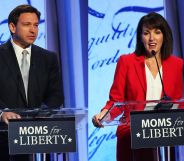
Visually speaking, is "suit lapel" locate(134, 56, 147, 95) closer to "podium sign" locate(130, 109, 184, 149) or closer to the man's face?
"podium sign" locate(130, 109, 184, 149)

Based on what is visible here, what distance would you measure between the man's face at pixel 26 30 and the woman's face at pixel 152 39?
627 millimetres

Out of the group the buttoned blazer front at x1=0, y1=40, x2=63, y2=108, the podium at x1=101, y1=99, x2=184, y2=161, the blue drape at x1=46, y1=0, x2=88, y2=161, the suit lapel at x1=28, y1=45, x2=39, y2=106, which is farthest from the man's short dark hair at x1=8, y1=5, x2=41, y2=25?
the blue drape at x1=46, y1=0, x2=88, y2=161

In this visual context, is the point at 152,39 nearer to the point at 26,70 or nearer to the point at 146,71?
the point at 146,71

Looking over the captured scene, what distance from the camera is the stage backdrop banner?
16.2 feet

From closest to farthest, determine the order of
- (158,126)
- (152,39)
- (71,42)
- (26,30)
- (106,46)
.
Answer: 1. (158,126)
2. (152,39)
3. (26,30)
4. (106,46)
5. (71,42)

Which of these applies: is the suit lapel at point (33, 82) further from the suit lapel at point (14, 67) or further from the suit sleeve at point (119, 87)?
the suit sleeve at point (119, 87)

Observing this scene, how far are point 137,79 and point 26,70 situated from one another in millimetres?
615

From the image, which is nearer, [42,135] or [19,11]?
[42,135]

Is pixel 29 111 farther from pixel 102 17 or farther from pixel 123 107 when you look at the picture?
pixel 102 17

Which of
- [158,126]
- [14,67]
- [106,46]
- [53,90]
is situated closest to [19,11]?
[14,67]

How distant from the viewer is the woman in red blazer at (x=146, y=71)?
289 cm

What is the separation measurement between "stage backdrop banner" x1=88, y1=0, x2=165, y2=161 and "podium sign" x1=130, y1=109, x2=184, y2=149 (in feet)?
8.09

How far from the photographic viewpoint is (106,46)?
4969mm

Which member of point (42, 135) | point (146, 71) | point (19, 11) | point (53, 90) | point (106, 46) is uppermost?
point (19, 11)
